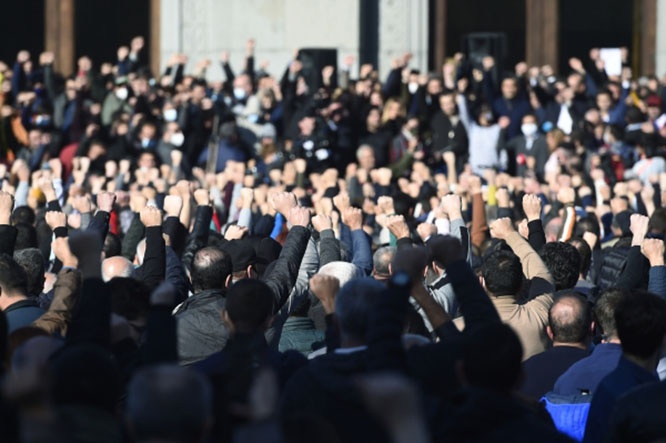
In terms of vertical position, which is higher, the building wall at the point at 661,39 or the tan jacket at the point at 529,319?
the building wall at the point at 661,39

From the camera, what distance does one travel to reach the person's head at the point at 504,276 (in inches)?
266

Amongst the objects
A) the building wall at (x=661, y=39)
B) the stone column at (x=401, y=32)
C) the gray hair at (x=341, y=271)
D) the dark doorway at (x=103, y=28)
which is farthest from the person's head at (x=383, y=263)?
the dark doorway at (x=103, y=28)

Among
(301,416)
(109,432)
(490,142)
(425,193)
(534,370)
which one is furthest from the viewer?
(490,142)

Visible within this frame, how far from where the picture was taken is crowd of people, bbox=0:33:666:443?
12.7ft

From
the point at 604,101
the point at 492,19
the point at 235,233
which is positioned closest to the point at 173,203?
the point at 235,233

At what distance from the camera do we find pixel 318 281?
5.25 m

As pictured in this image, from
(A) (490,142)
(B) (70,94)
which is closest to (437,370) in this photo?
(A) (490,142)

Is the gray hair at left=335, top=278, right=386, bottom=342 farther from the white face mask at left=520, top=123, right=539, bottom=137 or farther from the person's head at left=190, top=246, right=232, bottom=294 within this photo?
the white face mask at left=520, top=123, right=539, bottom=137

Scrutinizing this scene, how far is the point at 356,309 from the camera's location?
4.64 m

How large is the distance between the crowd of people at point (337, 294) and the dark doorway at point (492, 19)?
40.2 ft

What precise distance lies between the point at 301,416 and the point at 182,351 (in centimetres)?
279

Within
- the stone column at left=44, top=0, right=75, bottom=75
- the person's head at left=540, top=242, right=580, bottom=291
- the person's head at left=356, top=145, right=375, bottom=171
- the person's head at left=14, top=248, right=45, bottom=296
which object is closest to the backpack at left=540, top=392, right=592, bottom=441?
the person's head at left=540, top=242, right=580, bottom=291

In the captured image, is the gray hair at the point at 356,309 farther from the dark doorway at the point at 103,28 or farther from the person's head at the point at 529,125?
the dark doorway at the point at 103,28

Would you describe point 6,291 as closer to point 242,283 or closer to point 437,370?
point 242,283
